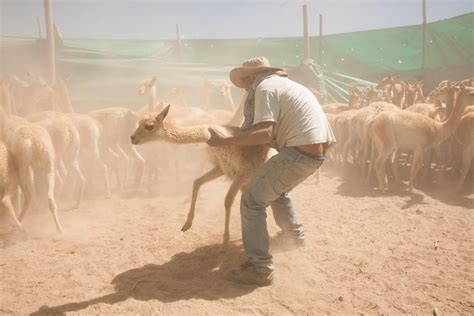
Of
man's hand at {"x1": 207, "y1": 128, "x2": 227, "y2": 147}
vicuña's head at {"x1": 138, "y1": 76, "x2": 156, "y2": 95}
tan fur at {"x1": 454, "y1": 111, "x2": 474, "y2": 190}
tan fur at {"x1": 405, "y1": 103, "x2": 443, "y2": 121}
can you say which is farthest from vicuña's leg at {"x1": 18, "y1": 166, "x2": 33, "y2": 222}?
tan fur at {"x1": 405, "y1": 103, "x2": 443, "y2": 121}

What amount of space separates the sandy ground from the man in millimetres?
348

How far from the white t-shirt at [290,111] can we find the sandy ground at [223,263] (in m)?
1.49

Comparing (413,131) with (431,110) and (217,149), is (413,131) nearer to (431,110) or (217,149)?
(431,110)

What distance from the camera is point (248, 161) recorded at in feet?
14.2

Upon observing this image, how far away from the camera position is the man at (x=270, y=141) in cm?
348

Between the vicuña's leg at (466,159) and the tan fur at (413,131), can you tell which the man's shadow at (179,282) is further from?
the vicuña's leg at (466,159)

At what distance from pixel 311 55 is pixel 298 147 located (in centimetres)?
1322

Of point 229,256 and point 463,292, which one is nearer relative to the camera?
point 463,292

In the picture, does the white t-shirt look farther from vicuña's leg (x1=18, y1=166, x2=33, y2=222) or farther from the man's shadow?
vicuña's leg (x1=18, y1=166, x2=33, y2=222)

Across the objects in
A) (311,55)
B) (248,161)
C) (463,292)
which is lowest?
(463,292)

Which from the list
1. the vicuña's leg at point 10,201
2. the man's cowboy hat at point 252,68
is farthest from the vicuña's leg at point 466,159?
the vicuña's leg at point 10,201

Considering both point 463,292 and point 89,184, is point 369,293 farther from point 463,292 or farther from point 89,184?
point 89,184

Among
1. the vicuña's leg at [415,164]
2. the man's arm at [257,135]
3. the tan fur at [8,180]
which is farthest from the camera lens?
the vicuña's leg at [415,164]

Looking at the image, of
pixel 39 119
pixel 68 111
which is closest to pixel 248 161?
pixel 39 119
